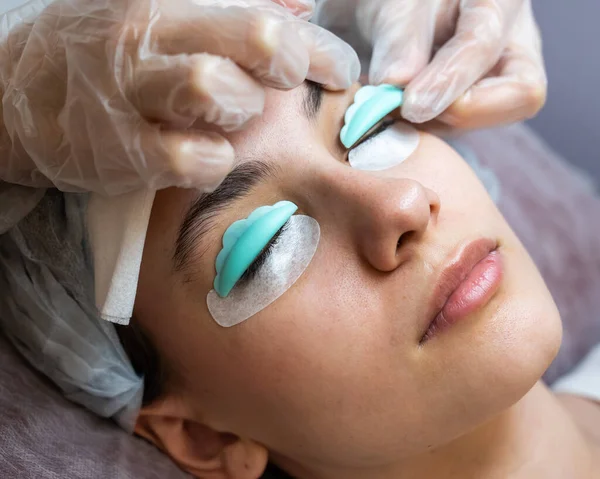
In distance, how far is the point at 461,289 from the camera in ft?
2.87

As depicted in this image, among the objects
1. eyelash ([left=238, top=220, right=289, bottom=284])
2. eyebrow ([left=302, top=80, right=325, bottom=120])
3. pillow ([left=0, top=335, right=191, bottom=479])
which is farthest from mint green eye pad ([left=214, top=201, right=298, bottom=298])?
pillow ([left=0, top=335, right=191, bottom=479])

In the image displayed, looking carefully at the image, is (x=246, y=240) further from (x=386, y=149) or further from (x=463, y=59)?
(x=463, y=59)

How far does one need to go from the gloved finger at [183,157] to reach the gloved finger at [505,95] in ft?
1.65

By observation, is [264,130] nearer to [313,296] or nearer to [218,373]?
[313,296]

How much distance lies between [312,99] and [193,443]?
646 mm

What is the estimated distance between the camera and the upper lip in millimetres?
867

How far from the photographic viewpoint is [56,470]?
95cm

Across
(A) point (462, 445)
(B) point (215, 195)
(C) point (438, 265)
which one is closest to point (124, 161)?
(B) point (215, 195)

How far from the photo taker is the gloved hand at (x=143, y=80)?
716 mm

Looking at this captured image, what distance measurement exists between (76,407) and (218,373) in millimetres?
337

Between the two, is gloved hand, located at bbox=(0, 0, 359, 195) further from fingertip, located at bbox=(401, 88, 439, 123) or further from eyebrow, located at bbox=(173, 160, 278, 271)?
fingertip, located at bbox=(401, 88, 439, 123)

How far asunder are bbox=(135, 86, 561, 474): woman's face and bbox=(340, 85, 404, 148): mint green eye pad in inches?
1.2

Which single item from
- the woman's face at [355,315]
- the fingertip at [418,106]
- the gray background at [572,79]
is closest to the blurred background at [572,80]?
the gray background at [572,79]

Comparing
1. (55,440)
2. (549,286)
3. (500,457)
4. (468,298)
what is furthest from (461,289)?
(549,286)
